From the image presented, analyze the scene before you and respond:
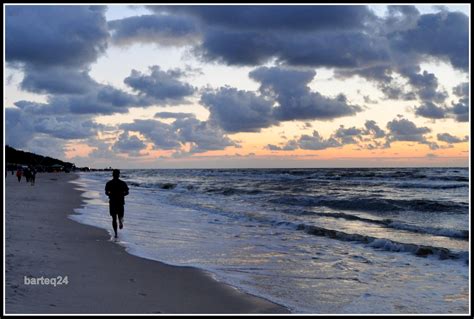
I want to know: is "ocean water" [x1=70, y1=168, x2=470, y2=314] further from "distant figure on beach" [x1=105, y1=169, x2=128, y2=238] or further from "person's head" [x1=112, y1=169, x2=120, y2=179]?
"person's head" [x1=112, y1=169, x2=120, y2=179]

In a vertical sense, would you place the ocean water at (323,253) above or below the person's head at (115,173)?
below

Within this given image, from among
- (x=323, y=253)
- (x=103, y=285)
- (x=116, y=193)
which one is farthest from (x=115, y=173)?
(x=323, y=253)

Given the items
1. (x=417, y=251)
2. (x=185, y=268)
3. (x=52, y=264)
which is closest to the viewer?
(x=52, y=264)

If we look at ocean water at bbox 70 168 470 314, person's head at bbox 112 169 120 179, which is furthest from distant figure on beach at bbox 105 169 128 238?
ocean water at bbox 70 168 470 314

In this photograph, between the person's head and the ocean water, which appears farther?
the person's head

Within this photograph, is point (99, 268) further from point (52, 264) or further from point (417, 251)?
point (417, 251)

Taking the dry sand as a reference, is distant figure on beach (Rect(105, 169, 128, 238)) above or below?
above

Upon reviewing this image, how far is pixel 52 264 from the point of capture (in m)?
8.63

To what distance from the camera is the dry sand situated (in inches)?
251

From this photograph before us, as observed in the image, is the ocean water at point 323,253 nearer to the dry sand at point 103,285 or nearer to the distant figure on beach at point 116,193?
the dry sand at point 103,285

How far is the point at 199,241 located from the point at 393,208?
1510 centimetres

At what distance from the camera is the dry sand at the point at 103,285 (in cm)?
637

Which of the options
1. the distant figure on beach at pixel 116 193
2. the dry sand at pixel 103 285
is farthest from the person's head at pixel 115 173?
the dry sand at pixel 103 285

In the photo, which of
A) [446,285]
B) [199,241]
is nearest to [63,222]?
[199,241]
